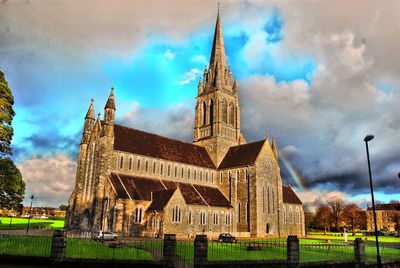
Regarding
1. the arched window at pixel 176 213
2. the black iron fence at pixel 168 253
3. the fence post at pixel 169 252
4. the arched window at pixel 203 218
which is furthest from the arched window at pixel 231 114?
the fence post at pixel 169 252

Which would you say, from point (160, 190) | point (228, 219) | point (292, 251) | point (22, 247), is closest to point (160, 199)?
point (160, 190)

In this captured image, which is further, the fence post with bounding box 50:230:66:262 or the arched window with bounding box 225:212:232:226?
the arched window with bounding box 225:212:232:226

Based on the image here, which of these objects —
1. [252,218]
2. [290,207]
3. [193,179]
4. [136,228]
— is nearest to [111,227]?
[136,228]

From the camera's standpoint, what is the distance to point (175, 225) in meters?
48.0

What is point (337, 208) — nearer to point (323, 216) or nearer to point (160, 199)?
point (323, 216)

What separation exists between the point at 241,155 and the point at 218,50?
78.9ft

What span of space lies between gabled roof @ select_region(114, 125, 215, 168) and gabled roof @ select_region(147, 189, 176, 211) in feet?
28.8

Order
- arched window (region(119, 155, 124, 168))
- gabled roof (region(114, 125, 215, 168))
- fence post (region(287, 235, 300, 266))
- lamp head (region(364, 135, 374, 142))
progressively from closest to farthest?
fence post (region(287, 235, 300, 266)) < lamp head (region(364, 135, 374, 142)) < arched window (region(119, 155, 124, 168)) < gabled roof (region(114, 125, 215, 168))

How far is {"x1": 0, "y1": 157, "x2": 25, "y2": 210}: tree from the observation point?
33500 millimetres

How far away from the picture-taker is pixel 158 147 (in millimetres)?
61031

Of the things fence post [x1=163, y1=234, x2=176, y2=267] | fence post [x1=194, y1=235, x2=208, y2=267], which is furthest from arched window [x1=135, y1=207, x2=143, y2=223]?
fence post [x1=194, y1=235, x2=208, y2=267]

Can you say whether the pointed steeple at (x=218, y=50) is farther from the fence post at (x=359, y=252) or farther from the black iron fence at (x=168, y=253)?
the fence post at (x=359, y=252)

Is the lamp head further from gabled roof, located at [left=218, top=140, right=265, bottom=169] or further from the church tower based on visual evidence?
the church tower

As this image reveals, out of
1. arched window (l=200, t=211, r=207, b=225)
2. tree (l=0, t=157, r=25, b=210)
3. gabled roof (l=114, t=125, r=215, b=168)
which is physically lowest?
arched window (l=200, t=211, r=207, b=225)
